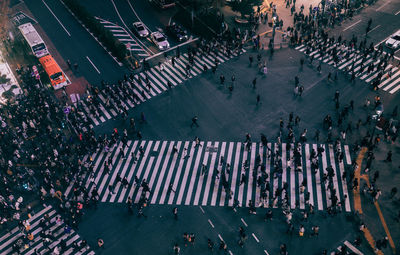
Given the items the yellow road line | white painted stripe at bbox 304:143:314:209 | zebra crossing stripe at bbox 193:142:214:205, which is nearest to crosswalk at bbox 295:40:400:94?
white painted stripe at bbox 304:143:314:209

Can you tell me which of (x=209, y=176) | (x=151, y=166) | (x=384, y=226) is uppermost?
(x=151, y=166)

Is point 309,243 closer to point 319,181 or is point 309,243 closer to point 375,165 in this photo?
point 319,181

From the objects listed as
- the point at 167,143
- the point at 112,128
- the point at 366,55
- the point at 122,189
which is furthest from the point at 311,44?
the point at 122,189

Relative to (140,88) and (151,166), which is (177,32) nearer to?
(140,88)

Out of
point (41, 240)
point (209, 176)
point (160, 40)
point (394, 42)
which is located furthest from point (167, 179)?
point (394, 42)

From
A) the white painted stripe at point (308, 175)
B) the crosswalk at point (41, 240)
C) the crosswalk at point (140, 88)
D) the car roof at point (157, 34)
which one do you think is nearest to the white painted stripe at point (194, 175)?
the crosswalk at point (41, 240)
